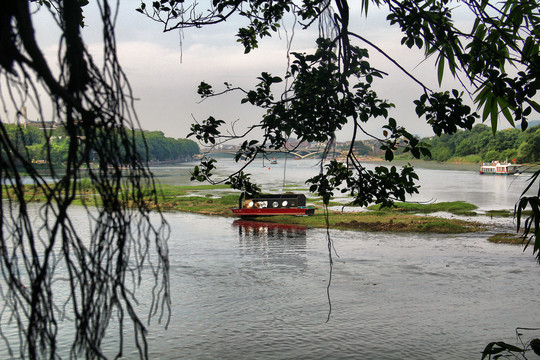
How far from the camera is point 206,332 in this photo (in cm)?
1438

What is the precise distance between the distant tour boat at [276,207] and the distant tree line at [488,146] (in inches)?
1744

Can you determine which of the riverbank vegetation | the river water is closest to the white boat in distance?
the riverbank vegetation

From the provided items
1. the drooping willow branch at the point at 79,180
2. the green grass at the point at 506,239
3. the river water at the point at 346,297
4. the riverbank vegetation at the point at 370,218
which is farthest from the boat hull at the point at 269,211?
the drooping willow branch at the point at 79,180

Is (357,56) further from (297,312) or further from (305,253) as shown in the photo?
(305,253)

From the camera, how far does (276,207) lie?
31922 millimetres

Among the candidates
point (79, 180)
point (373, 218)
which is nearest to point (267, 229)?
point (373, 218)

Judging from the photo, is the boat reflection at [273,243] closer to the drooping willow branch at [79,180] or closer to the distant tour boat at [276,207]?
the distant tour boat at [276,207]

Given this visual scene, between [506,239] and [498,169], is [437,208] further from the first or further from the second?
[498,169]

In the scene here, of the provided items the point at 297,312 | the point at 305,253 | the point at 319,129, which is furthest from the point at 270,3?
the point at 305,253

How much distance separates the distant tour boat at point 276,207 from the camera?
1246 inches

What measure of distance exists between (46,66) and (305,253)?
21.8 metres

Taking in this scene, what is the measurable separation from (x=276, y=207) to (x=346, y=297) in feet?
50.1

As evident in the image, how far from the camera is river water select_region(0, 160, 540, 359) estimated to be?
44.3 feet

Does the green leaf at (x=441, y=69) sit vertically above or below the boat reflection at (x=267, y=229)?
above
